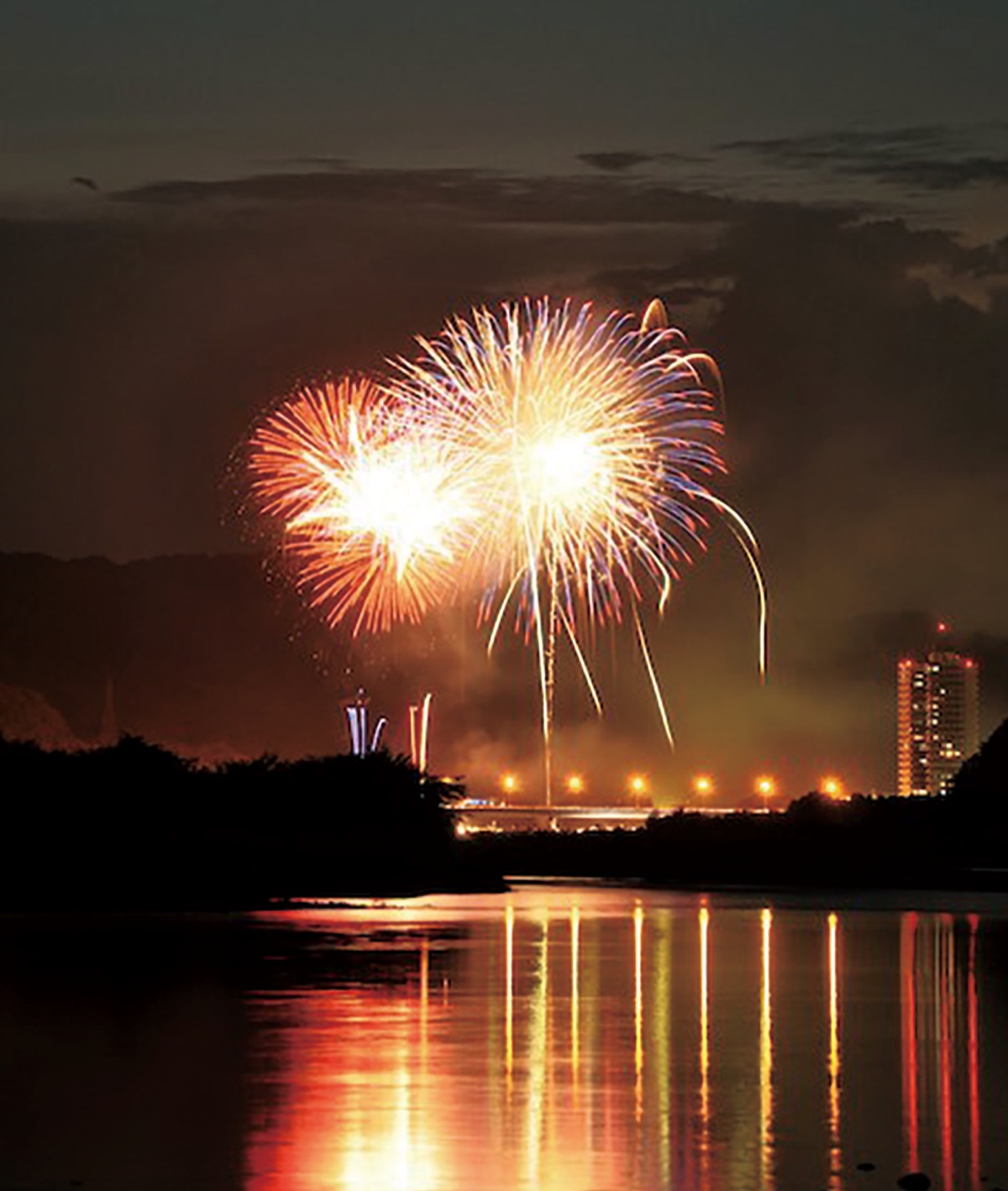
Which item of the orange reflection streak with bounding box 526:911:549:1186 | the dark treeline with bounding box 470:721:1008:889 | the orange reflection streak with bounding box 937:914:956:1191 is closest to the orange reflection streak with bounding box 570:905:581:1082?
the orange reflection streak with bounding box 526:911:549:1186

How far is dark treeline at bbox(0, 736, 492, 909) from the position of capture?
9869cm

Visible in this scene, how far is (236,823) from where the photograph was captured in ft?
368

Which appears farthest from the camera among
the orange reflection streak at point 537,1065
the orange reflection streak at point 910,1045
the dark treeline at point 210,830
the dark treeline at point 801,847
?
the dark treeline at point 801,847

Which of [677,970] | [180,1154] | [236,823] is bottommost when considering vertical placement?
[180,1154]

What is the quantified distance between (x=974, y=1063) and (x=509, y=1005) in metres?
11.1

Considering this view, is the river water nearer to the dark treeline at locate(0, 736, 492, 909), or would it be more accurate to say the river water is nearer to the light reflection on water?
the light reflection on water

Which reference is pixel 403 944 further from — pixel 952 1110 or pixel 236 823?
pixel 236 823

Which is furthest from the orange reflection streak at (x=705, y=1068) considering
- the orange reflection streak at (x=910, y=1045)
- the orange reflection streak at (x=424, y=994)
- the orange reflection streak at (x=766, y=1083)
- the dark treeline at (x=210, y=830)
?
the dark treeline at (x=210, y=830)

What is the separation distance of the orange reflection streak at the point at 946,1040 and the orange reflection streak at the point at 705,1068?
2148mm

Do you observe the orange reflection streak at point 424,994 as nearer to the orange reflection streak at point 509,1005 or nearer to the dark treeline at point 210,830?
the orange reflection streak at point 509,1005

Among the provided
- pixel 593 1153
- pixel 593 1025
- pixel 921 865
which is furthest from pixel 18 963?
pixel 921 865

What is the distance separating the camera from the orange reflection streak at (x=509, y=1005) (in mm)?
36812

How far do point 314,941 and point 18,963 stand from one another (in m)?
11.5

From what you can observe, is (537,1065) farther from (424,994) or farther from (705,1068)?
(424,994)
